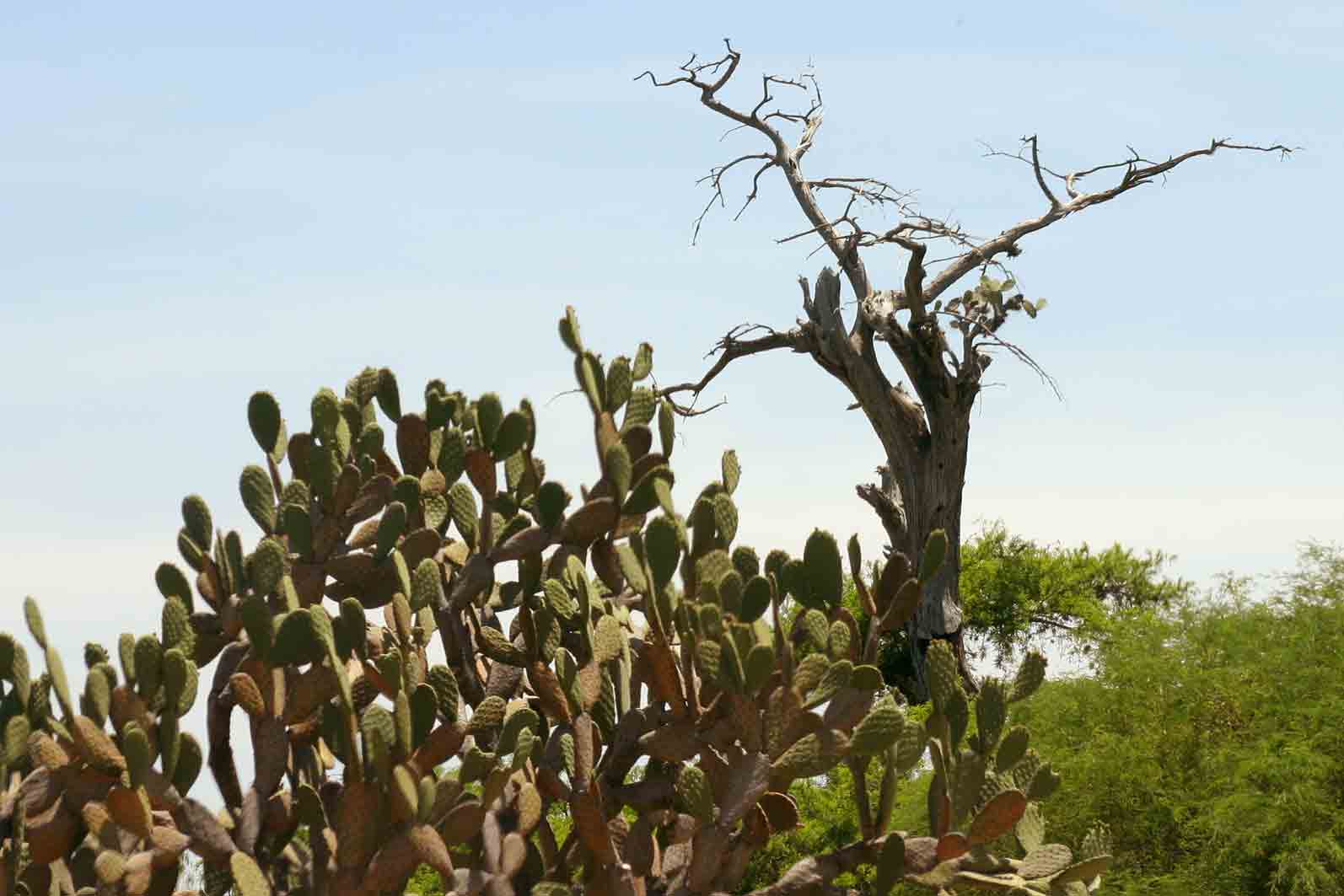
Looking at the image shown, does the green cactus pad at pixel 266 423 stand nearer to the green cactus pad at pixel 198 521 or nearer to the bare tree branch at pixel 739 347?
the green cactus pad at pixel 198 521

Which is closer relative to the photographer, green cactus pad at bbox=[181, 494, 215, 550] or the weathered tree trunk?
green cactus pad at bbox=[181, 494, 215, 550]

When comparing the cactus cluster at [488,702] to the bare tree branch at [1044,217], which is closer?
the cactus cluster at [488,702]

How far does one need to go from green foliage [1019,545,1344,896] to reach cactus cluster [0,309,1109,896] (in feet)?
15.1

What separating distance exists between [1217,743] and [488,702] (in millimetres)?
7089

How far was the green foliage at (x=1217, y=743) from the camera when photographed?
8672 millimetres

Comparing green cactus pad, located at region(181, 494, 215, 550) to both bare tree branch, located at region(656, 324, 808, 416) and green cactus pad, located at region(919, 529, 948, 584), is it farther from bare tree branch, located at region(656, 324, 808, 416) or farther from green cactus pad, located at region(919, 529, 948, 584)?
bare tree branch, located at region(656, 324, 808, 416)

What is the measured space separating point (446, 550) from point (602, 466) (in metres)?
0.56

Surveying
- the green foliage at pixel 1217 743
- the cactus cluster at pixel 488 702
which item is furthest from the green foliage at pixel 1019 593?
the cactus cluster at pixel 488 702

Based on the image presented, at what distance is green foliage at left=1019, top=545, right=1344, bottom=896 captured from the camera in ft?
28.5

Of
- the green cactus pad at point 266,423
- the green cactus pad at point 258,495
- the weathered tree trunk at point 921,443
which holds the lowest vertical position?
the green cactus pad at point 258,495

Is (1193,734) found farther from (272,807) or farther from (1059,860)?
(272,807)

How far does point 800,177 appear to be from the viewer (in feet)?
61.4

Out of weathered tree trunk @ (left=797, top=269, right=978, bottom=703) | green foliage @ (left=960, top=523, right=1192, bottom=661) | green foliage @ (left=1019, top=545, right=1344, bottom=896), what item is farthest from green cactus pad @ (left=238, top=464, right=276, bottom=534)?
green foliage @ (left=960, top=523, right=1192, bottom=661)

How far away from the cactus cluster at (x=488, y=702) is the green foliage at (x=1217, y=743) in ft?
15.1
